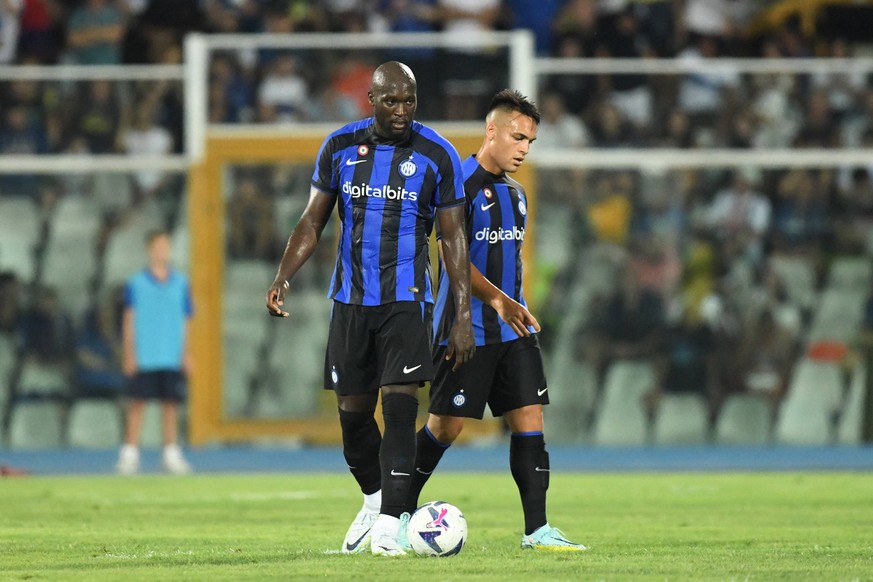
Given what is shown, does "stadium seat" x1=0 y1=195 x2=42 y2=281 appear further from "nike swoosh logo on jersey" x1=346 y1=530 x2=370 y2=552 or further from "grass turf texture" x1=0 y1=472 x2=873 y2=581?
"nike swoosh logo on jersey" x1=346 y1=530 x2=370 y2=552

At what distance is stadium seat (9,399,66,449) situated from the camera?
1766 centimetres

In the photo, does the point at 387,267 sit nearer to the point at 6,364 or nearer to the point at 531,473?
the point at 531,473

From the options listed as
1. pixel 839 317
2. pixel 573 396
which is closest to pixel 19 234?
pixel 573 396

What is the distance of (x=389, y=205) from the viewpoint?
740 centimetres

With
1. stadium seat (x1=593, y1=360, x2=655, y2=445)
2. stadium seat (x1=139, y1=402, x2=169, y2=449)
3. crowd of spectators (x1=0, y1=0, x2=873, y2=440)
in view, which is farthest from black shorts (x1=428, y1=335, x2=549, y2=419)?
stadium seat (x1=139, y1=402, x2=169, y2=449)

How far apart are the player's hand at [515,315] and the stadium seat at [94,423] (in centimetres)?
1064

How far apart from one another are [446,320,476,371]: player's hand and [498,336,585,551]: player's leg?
555 millimetres

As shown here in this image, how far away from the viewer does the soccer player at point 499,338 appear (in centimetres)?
780

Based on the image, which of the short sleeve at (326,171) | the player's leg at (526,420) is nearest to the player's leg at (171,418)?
the player's leg at (526,420)

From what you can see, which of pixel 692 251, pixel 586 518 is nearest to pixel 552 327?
pixel 692 251

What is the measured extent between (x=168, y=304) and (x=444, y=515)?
27.5ft

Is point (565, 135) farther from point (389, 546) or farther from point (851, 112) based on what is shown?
point (389, 546)

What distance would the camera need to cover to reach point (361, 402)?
24.7ft

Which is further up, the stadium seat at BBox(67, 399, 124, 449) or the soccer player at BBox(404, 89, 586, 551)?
the soccer player at BBox(404, 89, 586, 551)
